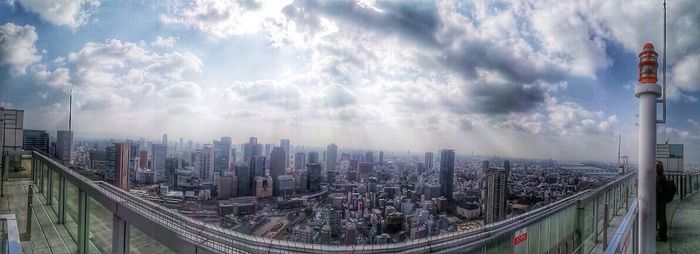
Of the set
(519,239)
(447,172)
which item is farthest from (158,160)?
(519,239)

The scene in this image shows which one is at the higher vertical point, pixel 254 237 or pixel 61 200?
pixel 254 237

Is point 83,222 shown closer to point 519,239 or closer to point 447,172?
point 519,239

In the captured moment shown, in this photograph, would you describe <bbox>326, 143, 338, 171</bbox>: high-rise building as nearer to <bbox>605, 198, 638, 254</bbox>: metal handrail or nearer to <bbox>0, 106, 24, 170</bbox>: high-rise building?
<bbox>605, 198, 638, 254</bbox>: metal handrail

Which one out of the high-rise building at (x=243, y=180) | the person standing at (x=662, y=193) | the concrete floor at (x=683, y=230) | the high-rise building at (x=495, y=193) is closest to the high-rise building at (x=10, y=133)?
the high-rise building at (x=243, y=180)

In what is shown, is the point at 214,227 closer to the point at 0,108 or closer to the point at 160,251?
the point at 160,251

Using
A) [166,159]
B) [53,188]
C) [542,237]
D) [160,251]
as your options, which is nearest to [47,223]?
[53,188]

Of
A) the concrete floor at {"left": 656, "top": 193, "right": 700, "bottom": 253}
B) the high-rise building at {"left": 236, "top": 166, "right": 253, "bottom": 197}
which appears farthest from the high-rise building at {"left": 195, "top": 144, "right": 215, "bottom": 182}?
the concrete floor at {"left": 656, "top": 193, "right": 700, "bottom": 253}
